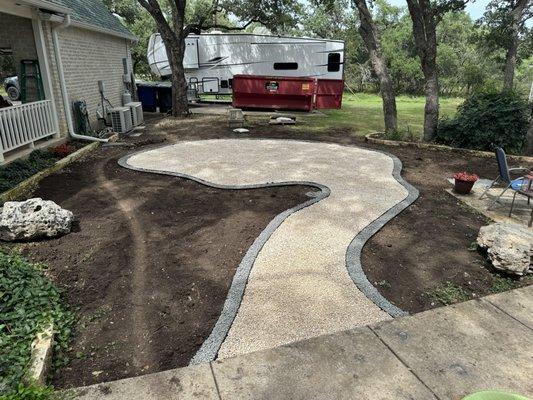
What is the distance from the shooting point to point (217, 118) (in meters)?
14.5

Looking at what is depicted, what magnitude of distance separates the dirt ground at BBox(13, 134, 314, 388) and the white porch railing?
1.06 m

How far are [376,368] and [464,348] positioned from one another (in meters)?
0.76

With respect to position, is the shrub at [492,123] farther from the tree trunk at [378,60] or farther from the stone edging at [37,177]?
the stone edging at [37,177]

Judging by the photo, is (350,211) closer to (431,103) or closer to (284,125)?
(431,103)

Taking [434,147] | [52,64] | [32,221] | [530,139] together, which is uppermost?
[52,64]

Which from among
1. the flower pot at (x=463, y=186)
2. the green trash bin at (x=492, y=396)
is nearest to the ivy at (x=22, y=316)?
the green trash bin at (x=492, y=396)

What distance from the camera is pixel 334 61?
18219mm

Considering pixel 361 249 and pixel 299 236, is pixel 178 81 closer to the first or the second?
pixel 299 236

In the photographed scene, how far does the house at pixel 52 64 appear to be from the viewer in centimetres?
728

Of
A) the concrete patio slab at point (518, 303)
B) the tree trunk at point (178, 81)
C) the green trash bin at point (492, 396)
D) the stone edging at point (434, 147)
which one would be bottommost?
the concrete patio slab at point (518, 303)

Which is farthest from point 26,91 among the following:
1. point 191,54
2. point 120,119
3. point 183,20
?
point 191,54

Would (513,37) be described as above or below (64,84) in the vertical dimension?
above

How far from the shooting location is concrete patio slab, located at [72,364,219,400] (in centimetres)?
240

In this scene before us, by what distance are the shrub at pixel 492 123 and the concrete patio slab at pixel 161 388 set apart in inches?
355
